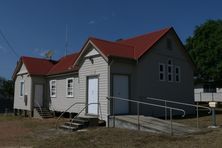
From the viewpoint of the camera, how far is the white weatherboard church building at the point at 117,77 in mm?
15359

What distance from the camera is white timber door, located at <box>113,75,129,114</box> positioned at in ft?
49.7

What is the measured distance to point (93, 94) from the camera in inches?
631

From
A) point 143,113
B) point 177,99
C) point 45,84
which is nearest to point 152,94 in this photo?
point 143,113

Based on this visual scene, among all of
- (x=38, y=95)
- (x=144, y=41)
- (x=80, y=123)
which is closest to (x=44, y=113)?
(x=38, y=95)

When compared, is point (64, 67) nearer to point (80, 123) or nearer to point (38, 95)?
point (38, 95)

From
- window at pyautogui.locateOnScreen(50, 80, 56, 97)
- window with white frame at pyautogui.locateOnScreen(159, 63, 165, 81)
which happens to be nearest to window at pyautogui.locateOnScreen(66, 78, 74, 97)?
window at pyautogui.locateOnScreen(50, 80, 56, 97)

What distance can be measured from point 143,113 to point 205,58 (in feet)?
A: 68.0

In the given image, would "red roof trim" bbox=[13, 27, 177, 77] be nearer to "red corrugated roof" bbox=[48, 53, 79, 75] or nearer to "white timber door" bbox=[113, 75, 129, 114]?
"red corrugated roof" bbox=[48, 53, 79, 75]

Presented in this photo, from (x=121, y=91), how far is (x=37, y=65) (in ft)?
38.7

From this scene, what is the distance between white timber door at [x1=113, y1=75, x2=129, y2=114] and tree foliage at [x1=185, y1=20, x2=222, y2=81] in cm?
2085

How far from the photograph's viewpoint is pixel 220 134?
10.7 m

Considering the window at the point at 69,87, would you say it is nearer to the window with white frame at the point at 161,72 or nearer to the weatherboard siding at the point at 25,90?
the weatherboard siding at the point at 25,90

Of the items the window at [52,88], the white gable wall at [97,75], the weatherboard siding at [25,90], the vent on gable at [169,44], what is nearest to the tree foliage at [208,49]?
the vent on gable at [169,44]

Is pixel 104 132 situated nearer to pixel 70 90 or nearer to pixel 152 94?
pixel 152 94
